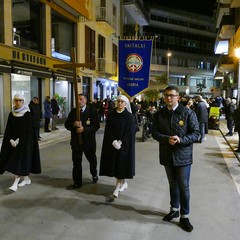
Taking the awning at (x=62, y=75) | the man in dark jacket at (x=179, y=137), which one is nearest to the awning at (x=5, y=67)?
the awning at (x=62, y=75)

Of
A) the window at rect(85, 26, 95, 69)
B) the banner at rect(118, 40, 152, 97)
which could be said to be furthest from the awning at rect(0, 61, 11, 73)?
the window at rect(85, 26, 95, 69)

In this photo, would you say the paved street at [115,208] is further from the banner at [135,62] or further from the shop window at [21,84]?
the shop window at [21,84]

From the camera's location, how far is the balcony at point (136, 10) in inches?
1345

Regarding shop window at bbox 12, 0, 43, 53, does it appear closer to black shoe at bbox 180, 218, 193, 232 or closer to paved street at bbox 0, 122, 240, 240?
paved street at bbox 0, 122, 240, 240

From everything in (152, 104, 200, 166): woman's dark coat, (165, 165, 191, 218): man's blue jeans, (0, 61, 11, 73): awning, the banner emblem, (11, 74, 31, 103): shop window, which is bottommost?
(165, 165, 191, 218): man's blue jeans

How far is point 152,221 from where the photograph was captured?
4.91 meters

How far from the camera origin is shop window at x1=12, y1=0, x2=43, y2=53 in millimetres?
16406

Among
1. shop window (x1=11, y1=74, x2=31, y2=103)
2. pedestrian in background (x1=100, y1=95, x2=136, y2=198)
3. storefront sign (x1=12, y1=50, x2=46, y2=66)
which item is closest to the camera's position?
pedestrian in background (x1=100, y1=95, x2=136, y2=198)

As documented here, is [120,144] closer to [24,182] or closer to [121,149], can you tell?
[121,149]

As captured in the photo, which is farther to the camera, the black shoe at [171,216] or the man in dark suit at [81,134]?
the man in dark suit at [81,134]

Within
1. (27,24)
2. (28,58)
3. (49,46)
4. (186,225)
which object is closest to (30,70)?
(28,58)

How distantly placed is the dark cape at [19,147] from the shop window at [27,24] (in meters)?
10.4

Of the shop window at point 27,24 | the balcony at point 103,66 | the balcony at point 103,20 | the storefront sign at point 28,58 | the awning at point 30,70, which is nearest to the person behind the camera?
the awning at point 30,70

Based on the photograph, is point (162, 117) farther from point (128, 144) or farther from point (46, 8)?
point (46, 8)
